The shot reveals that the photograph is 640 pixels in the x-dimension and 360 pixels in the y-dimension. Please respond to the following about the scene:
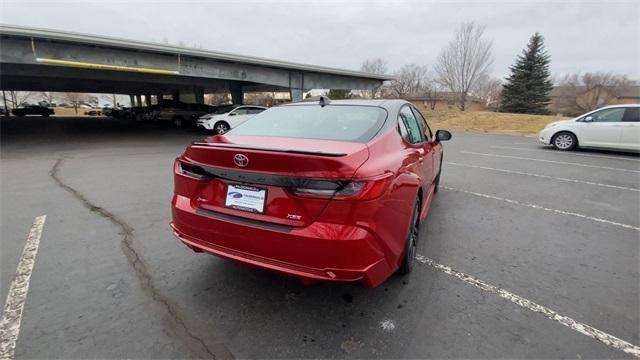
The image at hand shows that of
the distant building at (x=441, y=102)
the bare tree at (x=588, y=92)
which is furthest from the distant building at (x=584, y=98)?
the distant building at (x=441, y=102)

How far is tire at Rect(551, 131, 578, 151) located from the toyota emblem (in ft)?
40.1

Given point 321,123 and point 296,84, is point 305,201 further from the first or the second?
point 296,84

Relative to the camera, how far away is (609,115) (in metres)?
9.72

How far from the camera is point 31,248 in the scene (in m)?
3.24

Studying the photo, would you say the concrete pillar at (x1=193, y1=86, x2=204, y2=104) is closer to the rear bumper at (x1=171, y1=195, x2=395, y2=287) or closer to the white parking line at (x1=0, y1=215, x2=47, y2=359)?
the white parking line at (x1=0, y1=215, x2=47, y2=359)

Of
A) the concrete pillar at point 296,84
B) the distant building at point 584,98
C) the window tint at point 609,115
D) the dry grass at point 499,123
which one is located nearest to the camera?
the window tint at point 609,115

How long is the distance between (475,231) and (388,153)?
217 cm

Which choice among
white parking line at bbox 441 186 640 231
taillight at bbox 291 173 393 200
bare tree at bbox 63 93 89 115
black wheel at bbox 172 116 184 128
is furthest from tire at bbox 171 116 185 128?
bare tree at bbox 63 93 89 115

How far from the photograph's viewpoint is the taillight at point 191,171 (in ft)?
7.51

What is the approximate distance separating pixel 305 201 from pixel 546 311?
6.62 feet

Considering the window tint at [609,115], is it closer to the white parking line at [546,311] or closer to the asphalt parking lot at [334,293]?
the asphalt parking lot at [334,293]

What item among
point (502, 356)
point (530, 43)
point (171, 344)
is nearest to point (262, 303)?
point (171, 344)

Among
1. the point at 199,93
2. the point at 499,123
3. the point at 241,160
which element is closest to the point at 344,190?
the point at 241,160

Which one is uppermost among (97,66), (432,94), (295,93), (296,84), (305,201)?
(432,94)
